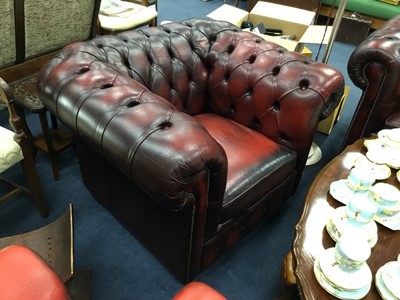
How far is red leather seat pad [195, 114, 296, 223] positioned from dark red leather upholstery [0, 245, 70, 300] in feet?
2.72

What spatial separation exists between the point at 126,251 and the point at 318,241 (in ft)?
3.01

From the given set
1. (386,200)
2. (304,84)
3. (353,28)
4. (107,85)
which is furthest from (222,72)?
(353,28)

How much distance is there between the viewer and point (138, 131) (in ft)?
3.42

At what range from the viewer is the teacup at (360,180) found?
1070 millimetres

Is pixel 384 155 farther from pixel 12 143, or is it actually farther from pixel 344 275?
pixel 12 143

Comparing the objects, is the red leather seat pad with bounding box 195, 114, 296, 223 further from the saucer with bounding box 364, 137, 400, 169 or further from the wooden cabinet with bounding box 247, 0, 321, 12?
the wooden cabinet with bounding box 247, 0, 321, 12

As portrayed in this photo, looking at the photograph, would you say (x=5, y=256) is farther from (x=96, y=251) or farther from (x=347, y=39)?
(x=347, y=39)

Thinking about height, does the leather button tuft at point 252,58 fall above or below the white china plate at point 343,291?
above

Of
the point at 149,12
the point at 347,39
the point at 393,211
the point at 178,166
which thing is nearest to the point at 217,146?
the point at 178,166

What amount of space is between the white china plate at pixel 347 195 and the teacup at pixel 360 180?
0.08ft

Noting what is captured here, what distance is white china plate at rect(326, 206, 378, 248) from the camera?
3.15 ft

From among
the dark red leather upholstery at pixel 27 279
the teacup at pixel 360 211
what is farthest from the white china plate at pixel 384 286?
the dark red leather upholstery at pixel 27 279

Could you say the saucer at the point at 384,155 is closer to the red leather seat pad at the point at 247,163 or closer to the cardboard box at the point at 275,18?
the red leather seat pad at the point at 247,163

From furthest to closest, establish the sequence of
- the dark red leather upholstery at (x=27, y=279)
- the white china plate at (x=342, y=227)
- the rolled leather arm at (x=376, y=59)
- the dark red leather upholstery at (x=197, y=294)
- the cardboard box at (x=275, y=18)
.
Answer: the cardboard box at (x=275, y=18), the rolled leather arm at (x=376, y=59), the white china plate at (x=342, y=227), the dark red leather upholstery at (x=197, y=294), the dark red leather upholstery at (x=27, y=279)
